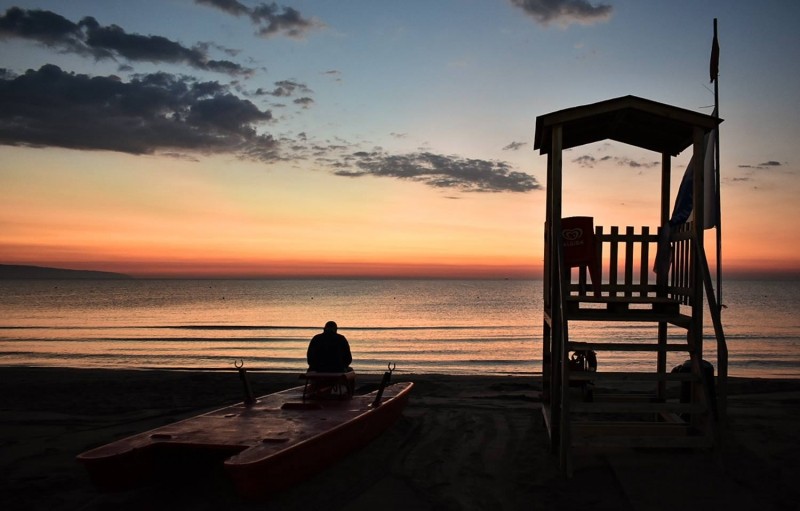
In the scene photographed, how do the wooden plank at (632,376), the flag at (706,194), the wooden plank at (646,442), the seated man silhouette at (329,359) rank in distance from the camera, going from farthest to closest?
the seated man silhouette at (329,359), the flag at (706,194), the wooden plank at (632,376), the wooden plank at (646,442)

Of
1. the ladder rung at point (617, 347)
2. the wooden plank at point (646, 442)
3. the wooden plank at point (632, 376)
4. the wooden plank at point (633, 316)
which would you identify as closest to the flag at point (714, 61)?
the wooden plank at point (633, 316)

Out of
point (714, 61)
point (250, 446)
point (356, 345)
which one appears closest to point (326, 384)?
point (250, 446)

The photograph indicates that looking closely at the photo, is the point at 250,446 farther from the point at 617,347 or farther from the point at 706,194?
the point at 706,194

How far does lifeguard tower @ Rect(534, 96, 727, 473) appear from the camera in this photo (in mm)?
6875

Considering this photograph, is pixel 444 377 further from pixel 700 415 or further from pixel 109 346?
pixel 109 346

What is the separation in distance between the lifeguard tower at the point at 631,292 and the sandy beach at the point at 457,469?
13.3 inches

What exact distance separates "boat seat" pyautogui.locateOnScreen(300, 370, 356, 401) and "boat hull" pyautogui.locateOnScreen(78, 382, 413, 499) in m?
0.57

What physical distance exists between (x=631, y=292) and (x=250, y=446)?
4.72 meters

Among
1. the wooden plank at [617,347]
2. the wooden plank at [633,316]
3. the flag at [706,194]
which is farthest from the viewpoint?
the flag at [706,194]

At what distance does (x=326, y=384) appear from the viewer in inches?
348

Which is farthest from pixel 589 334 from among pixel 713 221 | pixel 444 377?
pixel 713 221

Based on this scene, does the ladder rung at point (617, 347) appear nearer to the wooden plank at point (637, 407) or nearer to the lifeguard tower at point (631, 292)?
the lifeguard tower at point (631, 292)

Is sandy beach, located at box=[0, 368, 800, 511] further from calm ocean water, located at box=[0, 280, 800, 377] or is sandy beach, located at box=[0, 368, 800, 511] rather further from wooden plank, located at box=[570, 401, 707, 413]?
calm ocean water, located at box=[0, 280, 800, 377]

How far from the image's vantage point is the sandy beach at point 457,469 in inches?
229
